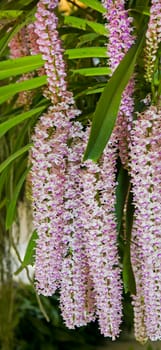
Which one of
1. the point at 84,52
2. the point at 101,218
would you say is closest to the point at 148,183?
the point at 101,218

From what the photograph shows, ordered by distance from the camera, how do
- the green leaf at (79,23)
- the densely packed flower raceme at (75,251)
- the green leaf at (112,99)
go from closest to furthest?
the green leaf at (112,99), the densely packed flower raceme at (75,251), the green leaf at (79,23)

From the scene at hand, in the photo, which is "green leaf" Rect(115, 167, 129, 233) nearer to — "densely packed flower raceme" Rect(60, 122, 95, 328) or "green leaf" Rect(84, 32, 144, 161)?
"densely packed flower raceme" Rect(60, 122, 95, 328)

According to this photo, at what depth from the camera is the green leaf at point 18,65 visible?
68 centimetres

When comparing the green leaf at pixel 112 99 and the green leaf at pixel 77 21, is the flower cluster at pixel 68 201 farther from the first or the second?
the green leaf at pixel 77 21

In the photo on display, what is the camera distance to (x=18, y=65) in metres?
0.69

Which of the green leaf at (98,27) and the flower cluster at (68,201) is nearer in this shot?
the flower cluster at (68,201)

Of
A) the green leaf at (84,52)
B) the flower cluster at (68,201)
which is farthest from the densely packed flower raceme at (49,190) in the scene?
the green leaf at (84,52)

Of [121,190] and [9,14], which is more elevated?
[9,14]

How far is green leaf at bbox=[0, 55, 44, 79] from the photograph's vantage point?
68 cm

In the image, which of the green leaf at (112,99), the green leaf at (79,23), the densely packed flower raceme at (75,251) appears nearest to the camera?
the green leaf at (112,99)


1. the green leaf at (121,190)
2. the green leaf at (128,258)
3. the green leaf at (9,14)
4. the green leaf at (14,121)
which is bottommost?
the green leaf at (128,258)

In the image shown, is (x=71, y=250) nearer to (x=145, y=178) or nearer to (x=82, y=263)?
(x=82, y=263)

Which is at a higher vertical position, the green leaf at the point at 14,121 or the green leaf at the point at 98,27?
the green leaf at the point at 98,27

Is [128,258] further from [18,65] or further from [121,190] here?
[18,65]
